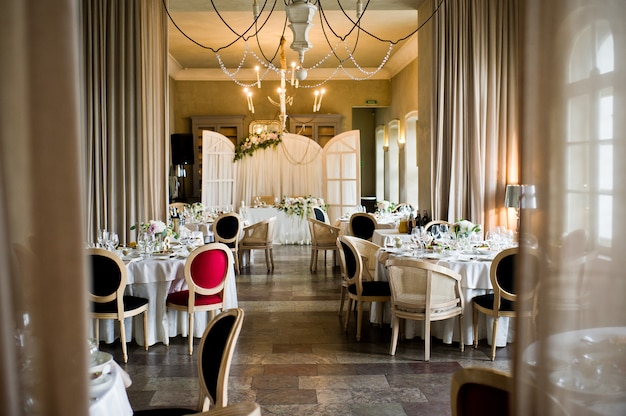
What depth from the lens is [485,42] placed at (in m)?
7.23

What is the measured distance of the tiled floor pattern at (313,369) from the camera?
12.0ft

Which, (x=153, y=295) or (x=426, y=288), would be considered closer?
(x=426, y=288)

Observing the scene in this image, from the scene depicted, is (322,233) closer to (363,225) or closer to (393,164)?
(363,225)

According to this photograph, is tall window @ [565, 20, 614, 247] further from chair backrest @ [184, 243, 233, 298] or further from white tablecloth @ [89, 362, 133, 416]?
chair backrest @ [184, 243, 233, 298]

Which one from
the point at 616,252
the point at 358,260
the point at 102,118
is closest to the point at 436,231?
the point at 358,260

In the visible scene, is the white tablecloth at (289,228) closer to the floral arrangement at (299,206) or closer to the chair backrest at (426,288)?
the floral arrangement at (299,206)

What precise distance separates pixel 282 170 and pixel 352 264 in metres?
8.67

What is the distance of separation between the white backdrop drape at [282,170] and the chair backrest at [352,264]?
8.21m

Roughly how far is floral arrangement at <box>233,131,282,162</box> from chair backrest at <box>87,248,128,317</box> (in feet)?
30.0

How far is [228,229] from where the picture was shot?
834 cm

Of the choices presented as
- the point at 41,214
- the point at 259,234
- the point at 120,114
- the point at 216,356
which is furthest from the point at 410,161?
the point at 41,214

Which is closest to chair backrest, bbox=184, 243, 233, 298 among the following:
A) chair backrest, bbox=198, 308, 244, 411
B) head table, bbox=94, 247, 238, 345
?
head table, bbox=94, 247, 238, 345

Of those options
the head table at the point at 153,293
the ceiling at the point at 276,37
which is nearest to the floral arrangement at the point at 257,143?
the ceiling at the point at 276,37

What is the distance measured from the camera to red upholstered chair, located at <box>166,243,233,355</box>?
4641 millimetres
